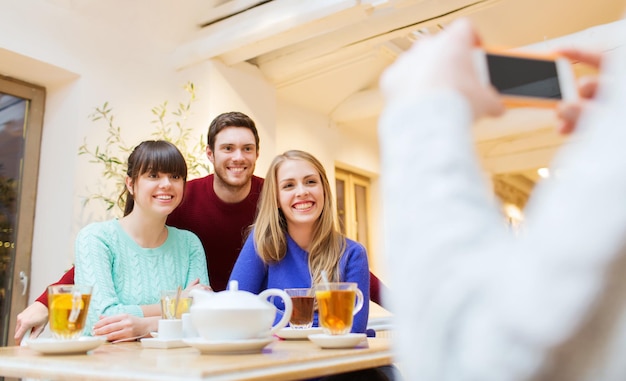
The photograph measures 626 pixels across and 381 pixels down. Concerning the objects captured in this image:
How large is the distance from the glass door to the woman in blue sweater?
1.91m

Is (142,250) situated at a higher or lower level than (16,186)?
lower

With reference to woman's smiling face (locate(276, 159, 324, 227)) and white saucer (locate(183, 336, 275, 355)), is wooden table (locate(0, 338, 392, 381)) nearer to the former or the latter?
white saucer (locate(183, 336, 275, 355))

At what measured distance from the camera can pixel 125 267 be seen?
1752 millimetres

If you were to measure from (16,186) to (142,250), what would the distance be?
1.73 metres

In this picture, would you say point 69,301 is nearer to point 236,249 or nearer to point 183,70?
point 236,249

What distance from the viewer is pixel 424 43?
1.53 feet

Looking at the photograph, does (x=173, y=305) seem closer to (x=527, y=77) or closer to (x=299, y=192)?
(x=299, y=192)

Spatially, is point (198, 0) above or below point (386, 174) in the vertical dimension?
above

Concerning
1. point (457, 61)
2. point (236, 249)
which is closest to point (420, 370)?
point (457, 61)

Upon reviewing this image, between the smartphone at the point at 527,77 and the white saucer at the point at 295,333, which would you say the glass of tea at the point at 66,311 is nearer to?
the white saucer at the point at 295,333

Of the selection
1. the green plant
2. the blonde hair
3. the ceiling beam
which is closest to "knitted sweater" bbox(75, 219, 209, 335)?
the blonde hair

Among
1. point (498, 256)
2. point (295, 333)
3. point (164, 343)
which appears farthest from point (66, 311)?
point (498, 256)

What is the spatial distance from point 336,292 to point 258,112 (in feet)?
10.1

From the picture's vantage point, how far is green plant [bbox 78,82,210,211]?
306 centimetres
